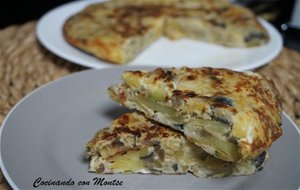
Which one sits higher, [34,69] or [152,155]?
[152,155]

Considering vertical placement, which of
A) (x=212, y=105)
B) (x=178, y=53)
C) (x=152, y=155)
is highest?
(x=212, y=105)

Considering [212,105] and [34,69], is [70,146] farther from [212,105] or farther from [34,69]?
[34,69]

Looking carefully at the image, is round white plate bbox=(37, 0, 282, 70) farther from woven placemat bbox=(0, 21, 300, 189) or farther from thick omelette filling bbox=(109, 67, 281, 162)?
thick omelette filling bbox=(109, 67, 281, 162)

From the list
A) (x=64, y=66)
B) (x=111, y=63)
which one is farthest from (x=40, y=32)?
(x=111, y=63)

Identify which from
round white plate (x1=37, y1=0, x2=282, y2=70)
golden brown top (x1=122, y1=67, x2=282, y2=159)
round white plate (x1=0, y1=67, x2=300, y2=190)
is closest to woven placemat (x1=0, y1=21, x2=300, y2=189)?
round white plate (x1=37, y1=0, x2=282, y2=70)

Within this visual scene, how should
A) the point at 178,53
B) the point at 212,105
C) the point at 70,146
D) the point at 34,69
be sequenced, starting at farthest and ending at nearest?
the point at 178,53
the point at 34,69
the point at 70,146
the point at 212,105

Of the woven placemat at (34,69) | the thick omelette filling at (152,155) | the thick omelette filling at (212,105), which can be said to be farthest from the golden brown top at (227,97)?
the woven placemat at (34,69)

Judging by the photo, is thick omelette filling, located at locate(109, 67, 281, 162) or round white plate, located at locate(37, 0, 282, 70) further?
round white plate, located at locate(37, 0, 282, 70)

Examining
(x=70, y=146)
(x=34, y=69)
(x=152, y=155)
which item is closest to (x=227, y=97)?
(x=152, y=155)
